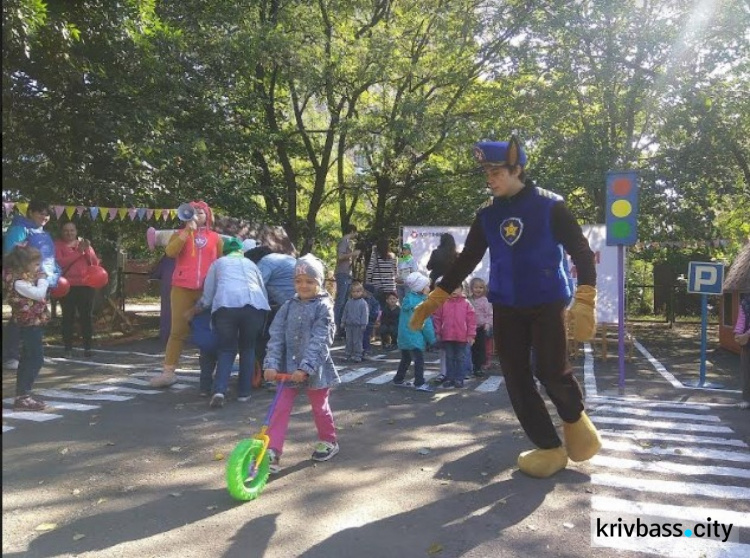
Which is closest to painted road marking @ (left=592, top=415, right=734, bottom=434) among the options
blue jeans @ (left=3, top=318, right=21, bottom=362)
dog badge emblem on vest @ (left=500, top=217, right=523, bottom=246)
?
dog badge emblem on vest @ (left=500, top=217, right=523, bottom=246)

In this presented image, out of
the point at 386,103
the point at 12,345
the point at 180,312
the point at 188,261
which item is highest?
the point at 386,103

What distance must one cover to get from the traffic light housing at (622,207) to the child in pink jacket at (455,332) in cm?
183

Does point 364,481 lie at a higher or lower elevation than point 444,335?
lower

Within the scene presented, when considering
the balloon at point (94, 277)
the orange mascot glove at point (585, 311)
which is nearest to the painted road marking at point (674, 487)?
the orange mascot glove at point (585, 311)

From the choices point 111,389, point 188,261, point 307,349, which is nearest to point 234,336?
point 188,261

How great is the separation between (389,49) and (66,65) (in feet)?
25.1

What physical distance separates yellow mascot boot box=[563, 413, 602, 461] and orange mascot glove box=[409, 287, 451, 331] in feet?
4.05

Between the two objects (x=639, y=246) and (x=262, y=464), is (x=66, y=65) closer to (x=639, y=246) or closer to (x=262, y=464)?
(x=262, y=464)

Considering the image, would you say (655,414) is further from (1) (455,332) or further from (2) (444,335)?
(2) (444,335)

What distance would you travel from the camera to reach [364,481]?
423 centimetres

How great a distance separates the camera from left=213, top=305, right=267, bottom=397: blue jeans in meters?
6.34

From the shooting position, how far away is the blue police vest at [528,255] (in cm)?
423

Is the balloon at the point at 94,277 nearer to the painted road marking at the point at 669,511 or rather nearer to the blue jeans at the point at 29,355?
the blue jeans at the point at 29,355

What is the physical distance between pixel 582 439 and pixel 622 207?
3.89 meters
